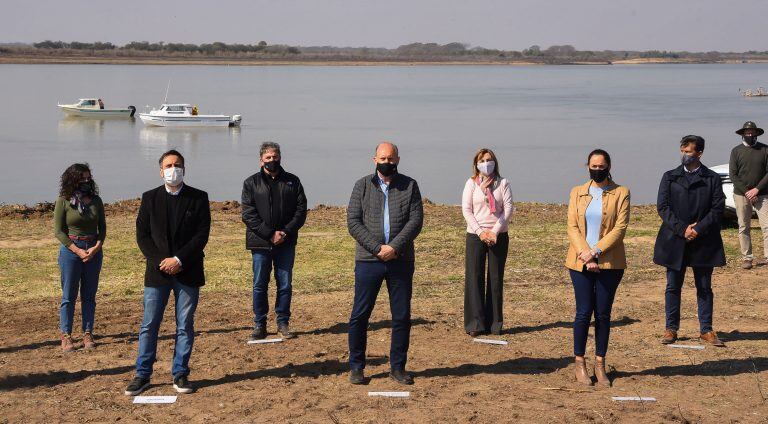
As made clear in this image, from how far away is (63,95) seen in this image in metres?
81.9

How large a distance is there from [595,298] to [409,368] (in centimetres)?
167

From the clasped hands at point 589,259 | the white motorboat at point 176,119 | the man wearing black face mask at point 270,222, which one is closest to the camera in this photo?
the clasped hands at point 589,259

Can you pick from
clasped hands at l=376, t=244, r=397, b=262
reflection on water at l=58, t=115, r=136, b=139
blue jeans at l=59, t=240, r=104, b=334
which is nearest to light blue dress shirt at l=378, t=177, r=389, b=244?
clasped hands at l=376, t=244, r=397, b=262

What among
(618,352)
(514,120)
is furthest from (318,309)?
(514,120)

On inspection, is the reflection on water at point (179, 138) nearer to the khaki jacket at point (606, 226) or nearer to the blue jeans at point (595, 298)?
the khaki jacket at point (606, 226)

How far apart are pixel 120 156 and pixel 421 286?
30233 millimetres

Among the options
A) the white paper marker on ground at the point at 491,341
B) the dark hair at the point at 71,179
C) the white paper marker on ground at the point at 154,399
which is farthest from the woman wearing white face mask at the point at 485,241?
the dark hair at the point at 71,179

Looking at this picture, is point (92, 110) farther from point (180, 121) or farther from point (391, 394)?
point (391, 394)

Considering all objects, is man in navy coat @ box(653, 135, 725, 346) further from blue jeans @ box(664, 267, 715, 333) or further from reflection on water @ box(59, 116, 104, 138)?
reflection on water @ box(59, 116, 104, 138)

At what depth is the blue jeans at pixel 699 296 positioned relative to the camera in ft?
30.0

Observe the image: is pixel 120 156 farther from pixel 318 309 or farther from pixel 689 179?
pixel 689 179

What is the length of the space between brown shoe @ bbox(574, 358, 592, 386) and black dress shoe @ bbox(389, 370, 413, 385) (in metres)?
1.33

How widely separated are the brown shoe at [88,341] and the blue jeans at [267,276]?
1.47m

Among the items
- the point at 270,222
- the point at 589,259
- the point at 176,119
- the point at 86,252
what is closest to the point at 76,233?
the point at 86,252
